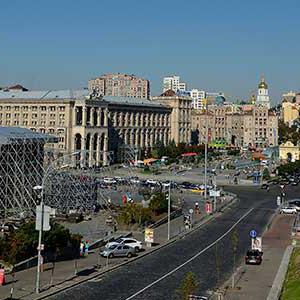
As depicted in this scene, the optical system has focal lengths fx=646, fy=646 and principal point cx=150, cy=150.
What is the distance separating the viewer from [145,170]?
3802 inches

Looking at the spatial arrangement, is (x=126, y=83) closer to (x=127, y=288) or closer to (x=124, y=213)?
(x=124, y=213)

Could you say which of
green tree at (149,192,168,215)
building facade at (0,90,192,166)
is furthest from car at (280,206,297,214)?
building facade at (0,90,192,166)

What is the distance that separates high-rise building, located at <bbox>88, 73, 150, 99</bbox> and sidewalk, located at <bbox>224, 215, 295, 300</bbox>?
15165cm

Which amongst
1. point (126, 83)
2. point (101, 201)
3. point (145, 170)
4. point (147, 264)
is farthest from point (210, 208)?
point (126, 83)

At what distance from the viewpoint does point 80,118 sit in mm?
104375

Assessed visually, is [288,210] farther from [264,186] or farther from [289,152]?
[289,152]

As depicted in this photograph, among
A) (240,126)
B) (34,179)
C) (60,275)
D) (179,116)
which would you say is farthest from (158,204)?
(240,126)

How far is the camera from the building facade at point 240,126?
16865 centimetres

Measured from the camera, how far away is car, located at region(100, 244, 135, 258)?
102ft

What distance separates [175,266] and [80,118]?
76.8m

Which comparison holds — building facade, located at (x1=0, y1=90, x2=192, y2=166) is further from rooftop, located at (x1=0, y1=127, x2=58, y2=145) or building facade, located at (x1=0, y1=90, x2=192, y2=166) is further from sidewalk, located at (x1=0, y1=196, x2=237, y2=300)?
sidewalk, located at (x1=0, y1=196, x2=237, y2=300)

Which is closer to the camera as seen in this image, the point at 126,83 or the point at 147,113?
the point at 147,113

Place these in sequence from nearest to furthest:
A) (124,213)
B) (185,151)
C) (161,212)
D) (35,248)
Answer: (35,248) < (124,213) < (161,212) < (185,151)

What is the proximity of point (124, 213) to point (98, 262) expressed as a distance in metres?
12.9
